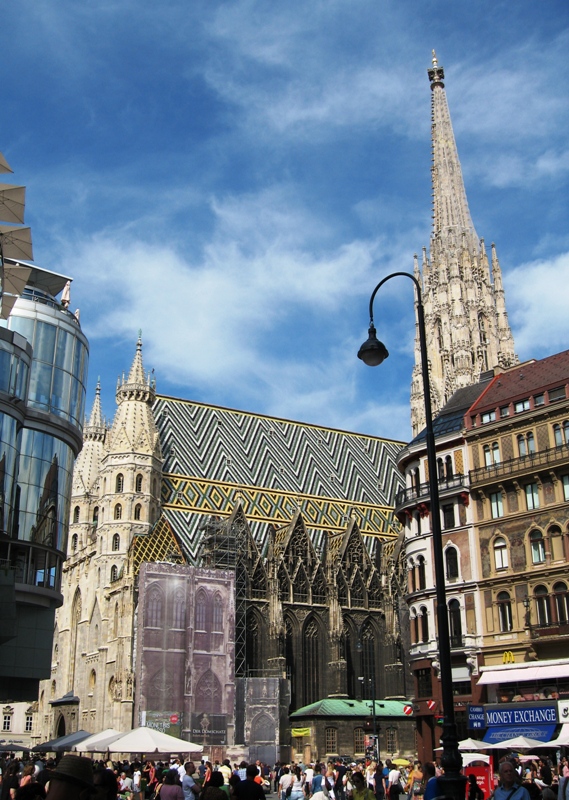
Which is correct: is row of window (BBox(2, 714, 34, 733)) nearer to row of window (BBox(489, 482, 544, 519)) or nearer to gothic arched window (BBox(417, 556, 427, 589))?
gothic arched window (BBox(417, 556, 427, 589))

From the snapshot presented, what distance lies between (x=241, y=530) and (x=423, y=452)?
2967cm

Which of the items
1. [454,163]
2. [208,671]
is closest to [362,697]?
[208,671]

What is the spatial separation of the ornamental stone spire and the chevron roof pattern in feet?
24.0

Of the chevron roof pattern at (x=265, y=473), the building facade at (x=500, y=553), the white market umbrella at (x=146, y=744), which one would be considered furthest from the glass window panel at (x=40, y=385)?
the chevron roof pattern at (x=265, y=473)

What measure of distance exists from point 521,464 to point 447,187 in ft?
208

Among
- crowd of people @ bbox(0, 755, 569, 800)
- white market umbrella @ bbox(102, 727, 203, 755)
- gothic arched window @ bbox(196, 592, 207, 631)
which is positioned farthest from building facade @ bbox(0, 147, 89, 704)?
gothic arched window @ bbox(196, 592, 207, 631)

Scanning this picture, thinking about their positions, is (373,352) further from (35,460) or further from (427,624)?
(35,460)

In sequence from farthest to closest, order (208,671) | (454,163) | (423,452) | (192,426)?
1. (454,163)
2. (192,426)
3. (208,671)
4. (423,452)

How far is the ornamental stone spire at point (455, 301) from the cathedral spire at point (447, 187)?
0.32ft

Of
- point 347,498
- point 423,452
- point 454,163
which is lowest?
point 423,452

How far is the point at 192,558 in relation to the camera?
6344 cm

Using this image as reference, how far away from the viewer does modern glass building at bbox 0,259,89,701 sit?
3425 centimetres

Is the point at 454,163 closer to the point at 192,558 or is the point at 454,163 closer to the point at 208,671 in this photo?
the point at 192,558

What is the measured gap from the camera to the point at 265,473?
74.1 metres
